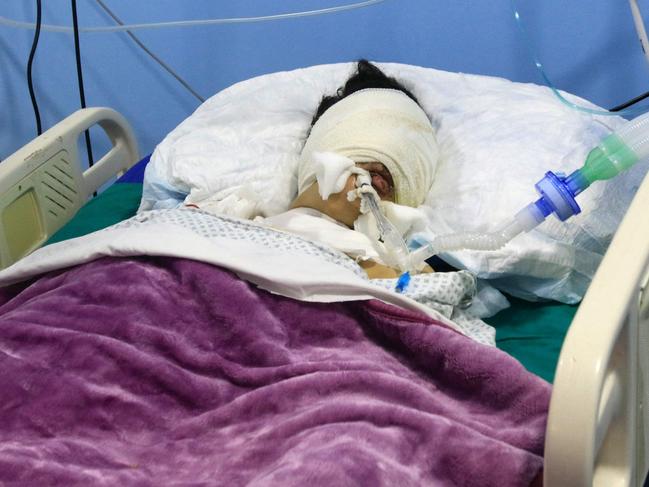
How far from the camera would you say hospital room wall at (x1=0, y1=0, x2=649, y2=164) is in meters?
1.74

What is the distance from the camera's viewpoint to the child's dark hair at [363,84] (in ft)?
5.37

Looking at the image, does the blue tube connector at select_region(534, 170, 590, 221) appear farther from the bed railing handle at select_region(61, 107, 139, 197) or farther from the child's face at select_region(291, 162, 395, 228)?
the bed railing handle at select_region(61, 107, 139, 197)

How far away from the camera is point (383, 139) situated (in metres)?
1.43

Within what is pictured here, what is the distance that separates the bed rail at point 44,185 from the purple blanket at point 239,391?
35cm

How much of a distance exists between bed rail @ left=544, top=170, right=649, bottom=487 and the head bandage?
0.64 m

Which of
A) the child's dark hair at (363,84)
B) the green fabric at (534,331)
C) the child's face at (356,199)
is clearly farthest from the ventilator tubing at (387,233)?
the child's dark hair at (363,84)

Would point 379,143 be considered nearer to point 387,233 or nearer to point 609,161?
point 387,233

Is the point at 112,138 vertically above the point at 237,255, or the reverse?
the point at 237,255

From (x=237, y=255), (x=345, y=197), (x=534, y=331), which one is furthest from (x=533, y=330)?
(x=237, y=255)

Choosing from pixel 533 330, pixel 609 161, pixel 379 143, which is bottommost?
pixel 533 330

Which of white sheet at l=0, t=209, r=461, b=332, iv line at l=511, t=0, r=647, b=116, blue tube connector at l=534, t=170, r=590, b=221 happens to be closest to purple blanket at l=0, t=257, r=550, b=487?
white sheet at l=0, t=209, r=461, b=332

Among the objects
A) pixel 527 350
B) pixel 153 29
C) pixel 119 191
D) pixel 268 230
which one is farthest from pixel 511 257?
pixel 153 29

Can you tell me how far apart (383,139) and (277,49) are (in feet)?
2.16

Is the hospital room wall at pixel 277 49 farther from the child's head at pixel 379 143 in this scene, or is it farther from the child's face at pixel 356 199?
the child's face at pixel 356 199
